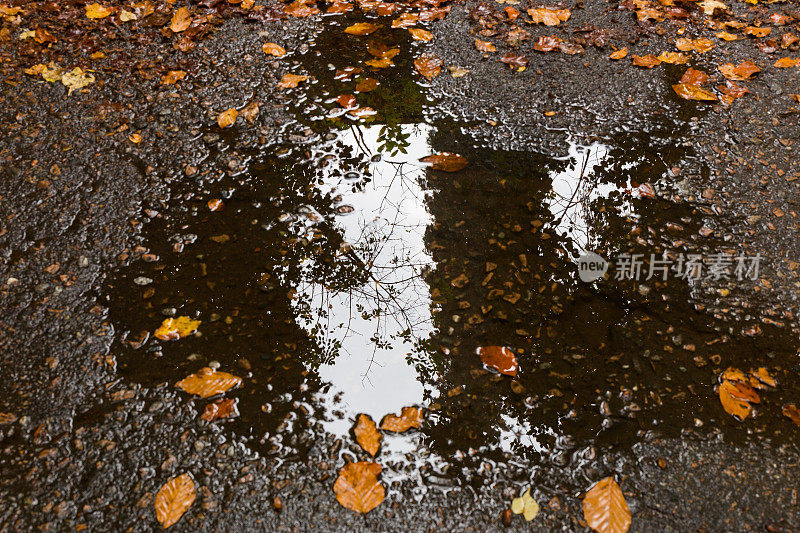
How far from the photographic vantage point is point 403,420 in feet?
5.73

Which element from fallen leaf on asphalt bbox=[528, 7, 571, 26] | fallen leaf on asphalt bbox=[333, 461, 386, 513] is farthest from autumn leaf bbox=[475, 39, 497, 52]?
fallen leaf on asphalt bbox=[333, 461, 386, 513]

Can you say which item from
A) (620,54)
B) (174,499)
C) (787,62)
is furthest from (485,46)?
(174,499)

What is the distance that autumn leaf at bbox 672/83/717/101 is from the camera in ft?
9.34

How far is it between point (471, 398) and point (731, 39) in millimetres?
2976

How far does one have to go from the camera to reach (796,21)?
3.43m

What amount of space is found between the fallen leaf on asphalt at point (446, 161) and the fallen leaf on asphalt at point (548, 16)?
1.44 m

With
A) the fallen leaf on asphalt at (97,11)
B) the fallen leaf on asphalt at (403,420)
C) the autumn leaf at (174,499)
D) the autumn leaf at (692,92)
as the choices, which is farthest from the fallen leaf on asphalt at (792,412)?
the fallen leaf on asphalt at (97,11)

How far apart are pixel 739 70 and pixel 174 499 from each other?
350 cm

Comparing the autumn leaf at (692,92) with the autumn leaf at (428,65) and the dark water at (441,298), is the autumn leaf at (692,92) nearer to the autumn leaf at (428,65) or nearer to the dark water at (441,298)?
the dark water at (441,298)

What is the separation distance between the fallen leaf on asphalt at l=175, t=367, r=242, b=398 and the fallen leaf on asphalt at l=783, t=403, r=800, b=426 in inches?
72.3

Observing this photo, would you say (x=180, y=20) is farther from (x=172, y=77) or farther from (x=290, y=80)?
(x=290, y=80)

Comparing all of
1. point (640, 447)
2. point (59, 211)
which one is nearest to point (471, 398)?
point (640, 447)

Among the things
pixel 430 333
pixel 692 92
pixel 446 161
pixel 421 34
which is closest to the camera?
pixel 430 333

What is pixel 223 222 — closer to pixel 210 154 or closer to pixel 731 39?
pixel 210 154
